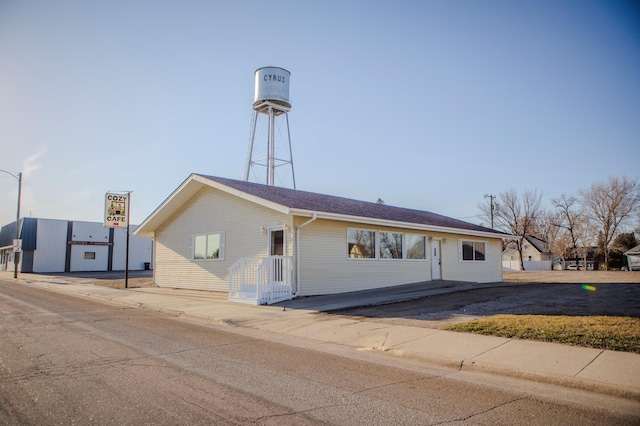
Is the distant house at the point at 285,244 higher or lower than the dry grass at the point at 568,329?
higher

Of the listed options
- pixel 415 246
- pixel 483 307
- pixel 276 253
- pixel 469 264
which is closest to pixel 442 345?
pixel 483 307

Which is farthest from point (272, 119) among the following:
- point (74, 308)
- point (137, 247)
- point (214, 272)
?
point (137, 247)

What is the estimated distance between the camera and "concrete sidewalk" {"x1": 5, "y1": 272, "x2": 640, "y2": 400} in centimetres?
569

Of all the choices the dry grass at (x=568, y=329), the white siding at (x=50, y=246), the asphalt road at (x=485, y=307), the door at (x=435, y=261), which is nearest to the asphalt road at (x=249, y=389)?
the dry grass at (x=568, y=329)

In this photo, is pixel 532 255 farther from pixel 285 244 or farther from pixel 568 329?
pixel 568 329

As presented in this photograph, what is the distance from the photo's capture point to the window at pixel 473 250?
24.0 meters

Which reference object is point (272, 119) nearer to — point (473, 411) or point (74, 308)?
point (74, 308)

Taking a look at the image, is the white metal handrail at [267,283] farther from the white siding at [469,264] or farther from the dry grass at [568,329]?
the white siding at [469,264]

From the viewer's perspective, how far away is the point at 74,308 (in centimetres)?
1377

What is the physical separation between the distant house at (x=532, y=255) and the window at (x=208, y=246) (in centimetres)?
5481

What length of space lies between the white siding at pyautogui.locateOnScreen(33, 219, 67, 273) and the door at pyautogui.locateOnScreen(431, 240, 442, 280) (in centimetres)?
4026

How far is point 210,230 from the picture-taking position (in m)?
19.7

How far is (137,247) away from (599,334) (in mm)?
51457

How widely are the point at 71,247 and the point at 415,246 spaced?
40.1m
